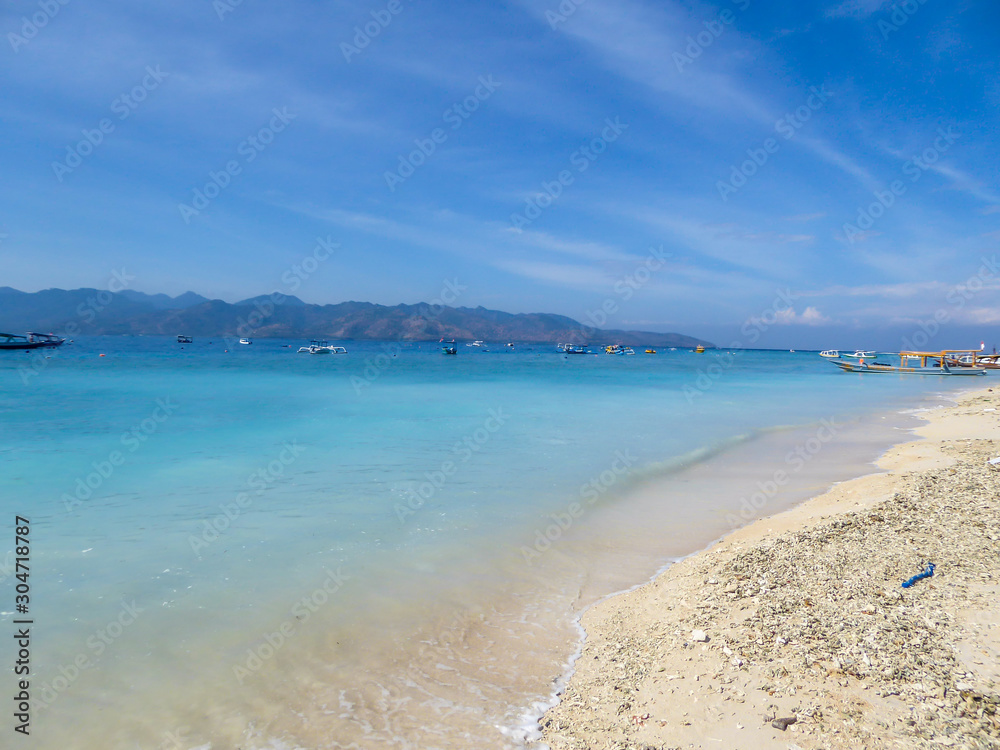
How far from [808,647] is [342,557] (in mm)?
5695

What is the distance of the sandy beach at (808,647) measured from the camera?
3.15 m

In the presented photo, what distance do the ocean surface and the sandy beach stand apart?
0.65m

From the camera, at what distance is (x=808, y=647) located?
3.85 metres

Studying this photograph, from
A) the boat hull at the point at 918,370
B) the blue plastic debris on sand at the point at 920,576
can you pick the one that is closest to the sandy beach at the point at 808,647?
the blue plastic debris on sand at the point at 920,576

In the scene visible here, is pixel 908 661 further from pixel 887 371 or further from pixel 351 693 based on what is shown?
pixel 887 371

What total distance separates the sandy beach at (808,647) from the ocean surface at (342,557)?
25.5 inches

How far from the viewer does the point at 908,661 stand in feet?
11.7

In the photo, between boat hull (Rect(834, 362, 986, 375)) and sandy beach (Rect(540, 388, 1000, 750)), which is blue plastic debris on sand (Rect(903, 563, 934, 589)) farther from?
boat hull (Rect(834, 362, 986, 375))

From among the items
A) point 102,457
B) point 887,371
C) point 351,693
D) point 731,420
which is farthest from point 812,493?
point 887,371

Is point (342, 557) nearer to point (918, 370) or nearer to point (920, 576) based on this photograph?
point (920, 576)

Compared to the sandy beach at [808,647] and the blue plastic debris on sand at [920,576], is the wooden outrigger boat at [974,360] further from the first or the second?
the blue plastic debris on sand at [920,576]

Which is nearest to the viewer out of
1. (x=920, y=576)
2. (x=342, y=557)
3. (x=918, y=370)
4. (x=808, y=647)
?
(x=808, y=647)

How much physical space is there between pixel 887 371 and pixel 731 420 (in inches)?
1742

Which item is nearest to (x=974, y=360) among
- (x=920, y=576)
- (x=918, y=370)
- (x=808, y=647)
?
(x=918, y=370)
